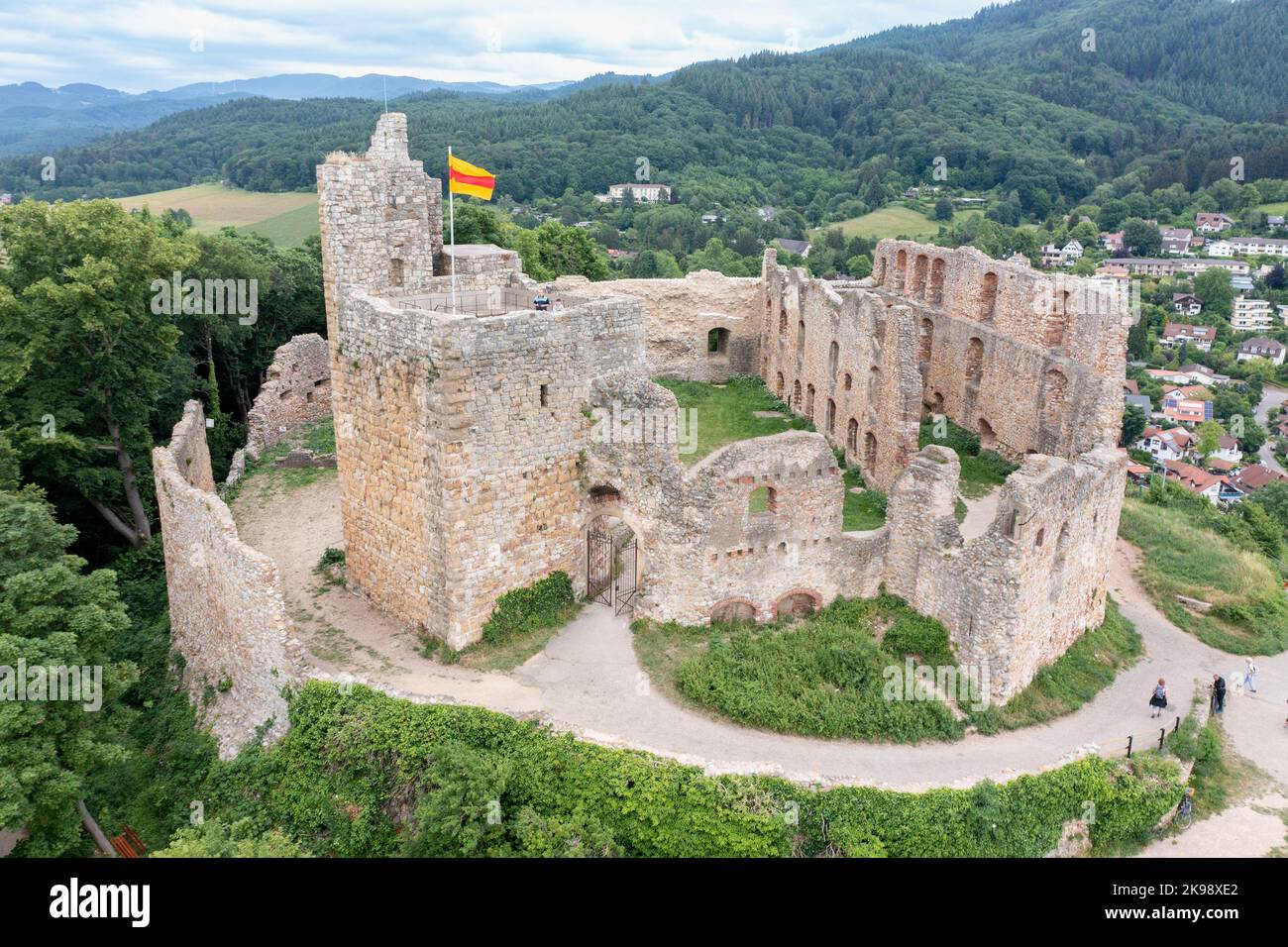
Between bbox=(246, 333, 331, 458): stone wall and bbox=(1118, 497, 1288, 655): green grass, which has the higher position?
bbox=(246, 333, 331, 458): stone wall

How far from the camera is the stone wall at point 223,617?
19719 millimetres

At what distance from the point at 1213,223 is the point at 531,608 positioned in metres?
131

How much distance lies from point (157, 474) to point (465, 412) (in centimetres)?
1034

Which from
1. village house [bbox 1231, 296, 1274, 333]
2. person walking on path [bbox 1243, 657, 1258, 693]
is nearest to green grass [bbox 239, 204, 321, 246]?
person walking on path [bbox 1243, 657, 1258, 693]

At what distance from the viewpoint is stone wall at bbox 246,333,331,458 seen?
3325 cm

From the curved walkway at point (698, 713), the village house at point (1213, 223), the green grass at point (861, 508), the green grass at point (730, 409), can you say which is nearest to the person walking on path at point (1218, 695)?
the curved walkway at point (698, 713)

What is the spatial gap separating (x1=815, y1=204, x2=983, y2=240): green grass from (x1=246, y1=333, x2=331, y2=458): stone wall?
266 feet

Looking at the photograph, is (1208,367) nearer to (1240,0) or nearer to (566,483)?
(566,483)

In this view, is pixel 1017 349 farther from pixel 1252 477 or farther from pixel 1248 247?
pixel 1248 247

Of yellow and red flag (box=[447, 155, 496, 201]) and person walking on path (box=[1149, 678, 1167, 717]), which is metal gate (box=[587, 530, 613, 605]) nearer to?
yellow and red flag (box=[447, 155, 496, 201])

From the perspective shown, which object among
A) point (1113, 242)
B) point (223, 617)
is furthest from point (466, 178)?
point (1113, 242)

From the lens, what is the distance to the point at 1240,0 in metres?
180

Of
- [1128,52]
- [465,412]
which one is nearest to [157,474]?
[465,412]

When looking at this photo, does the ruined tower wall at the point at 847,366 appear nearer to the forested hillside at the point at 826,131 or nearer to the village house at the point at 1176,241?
the forested hillside at the point at 826,131
